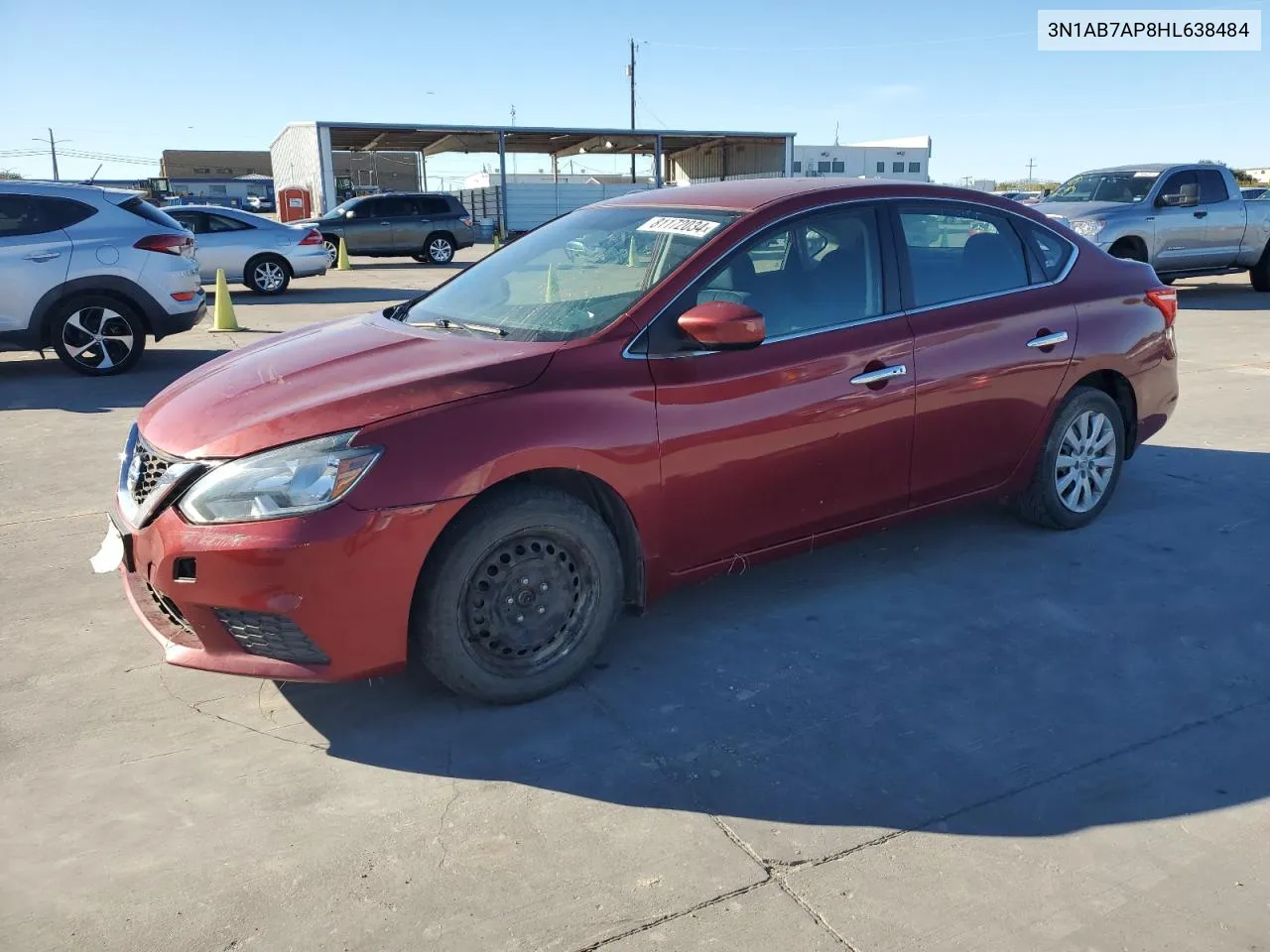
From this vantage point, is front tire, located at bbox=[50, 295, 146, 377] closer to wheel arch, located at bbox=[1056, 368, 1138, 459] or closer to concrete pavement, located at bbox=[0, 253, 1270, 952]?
concrete pavement, located at bbox=[0, 253, 1270, 952]

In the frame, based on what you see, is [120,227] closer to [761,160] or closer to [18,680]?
[18,680]

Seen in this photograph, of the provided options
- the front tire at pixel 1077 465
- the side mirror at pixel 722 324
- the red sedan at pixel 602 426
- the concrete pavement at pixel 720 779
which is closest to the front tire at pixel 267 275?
the concrete pavement at pixel 720 779

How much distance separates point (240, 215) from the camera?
1625 cm

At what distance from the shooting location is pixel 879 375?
12.9 feet

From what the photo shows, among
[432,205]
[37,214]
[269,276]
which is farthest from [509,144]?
[37,214]

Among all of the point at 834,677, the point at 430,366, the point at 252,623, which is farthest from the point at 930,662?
the point at 252,623

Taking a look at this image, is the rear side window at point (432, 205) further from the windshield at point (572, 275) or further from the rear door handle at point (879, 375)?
the rear door handle at point (879, 375)

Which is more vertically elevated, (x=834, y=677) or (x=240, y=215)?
(x=240, y=215)

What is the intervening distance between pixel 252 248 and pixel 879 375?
14591mm

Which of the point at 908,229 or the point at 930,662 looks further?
the point at 908,229

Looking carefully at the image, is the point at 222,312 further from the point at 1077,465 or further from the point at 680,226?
the point at 1077,465

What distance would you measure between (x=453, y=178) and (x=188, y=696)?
60108 mm

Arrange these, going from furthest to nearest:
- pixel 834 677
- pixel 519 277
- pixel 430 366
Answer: pixel 519 277 → pixel 834 677 → pixel 430 366

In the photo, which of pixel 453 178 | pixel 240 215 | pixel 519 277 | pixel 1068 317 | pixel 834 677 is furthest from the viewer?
pixel 453 178
